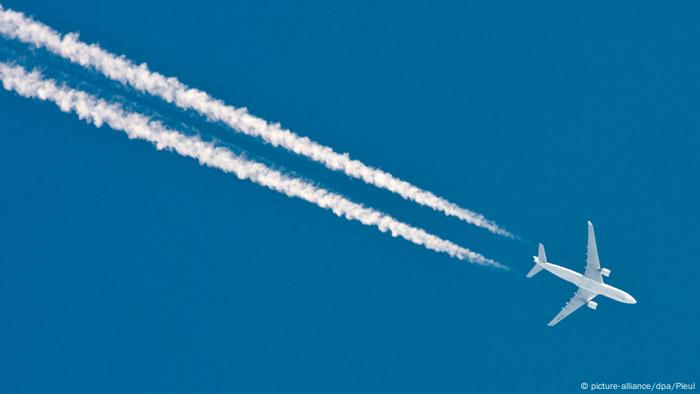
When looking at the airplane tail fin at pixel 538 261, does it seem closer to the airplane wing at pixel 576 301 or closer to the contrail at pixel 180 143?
the airplane wing at pixel 576 301

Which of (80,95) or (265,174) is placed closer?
(80,95)

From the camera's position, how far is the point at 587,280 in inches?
2356

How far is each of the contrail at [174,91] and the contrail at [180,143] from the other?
5.61 feet

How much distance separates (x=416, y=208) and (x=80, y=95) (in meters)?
22.7

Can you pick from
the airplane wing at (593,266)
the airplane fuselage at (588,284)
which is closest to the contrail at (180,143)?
the airplane fuselage at (588,284)

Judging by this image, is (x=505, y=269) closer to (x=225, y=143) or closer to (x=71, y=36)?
(x=225, y=143)

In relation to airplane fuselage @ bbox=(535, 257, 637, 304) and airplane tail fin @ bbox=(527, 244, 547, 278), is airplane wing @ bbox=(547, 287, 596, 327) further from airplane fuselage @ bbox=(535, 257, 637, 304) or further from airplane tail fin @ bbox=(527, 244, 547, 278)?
airplane tail fin @ bbox=(527, 244, 547, 278)

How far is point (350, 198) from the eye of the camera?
178 ft

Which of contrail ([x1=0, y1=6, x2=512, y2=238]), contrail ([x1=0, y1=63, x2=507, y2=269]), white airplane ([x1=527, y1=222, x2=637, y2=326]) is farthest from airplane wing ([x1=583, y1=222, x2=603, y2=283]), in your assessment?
contrail ([x1=0, y1=6, x2=512, y2=238])

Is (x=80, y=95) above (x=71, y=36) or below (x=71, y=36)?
below

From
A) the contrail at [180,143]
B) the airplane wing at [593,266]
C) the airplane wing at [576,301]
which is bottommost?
the contrail at [180,143]

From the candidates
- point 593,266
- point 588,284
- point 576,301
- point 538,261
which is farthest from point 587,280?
point 538,261

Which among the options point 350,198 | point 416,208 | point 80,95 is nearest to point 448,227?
point 416,208

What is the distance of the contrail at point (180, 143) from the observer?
47.9 meters
